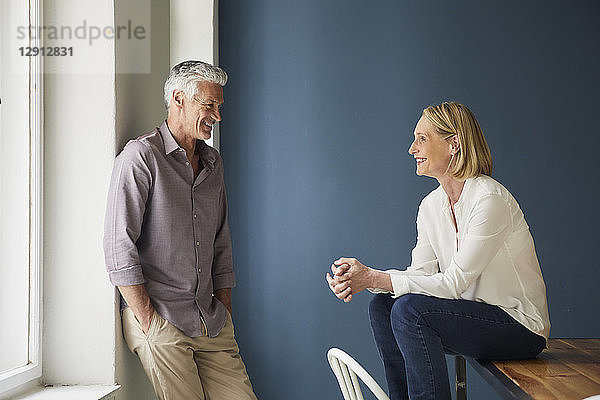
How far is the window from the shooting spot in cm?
201

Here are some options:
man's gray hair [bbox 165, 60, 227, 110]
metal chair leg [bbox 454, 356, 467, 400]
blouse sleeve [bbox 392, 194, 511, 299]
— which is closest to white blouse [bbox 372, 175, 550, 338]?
blouse sleeve [bbox 392, 194, 511, 299]

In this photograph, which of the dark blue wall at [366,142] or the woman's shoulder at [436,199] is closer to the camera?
the woman's shoulder at [436,199]

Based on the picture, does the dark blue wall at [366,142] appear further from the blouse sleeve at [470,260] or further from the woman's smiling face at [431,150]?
the blouse sleeve at [470,260]

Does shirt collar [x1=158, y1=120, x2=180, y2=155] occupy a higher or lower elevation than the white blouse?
higher

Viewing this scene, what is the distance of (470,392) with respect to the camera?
363 cm

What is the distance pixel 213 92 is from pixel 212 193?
0.35m

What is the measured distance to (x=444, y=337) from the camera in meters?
2.08

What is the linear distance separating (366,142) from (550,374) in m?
1.92

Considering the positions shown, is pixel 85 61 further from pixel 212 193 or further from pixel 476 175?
pixel 476 175

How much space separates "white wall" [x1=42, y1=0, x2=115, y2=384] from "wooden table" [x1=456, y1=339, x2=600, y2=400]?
1166 millimetres

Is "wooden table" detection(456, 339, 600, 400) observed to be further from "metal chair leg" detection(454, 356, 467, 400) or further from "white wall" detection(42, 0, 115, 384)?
"white wall" detection(42, 0, 115, 384)

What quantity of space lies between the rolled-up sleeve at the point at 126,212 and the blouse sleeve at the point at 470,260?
31.9 inches

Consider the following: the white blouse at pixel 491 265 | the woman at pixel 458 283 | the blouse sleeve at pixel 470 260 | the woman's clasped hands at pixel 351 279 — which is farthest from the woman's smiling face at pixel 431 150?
the woman's clasped hands at pixel 351 279

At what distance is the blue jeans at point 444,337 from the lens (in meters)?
2.02
